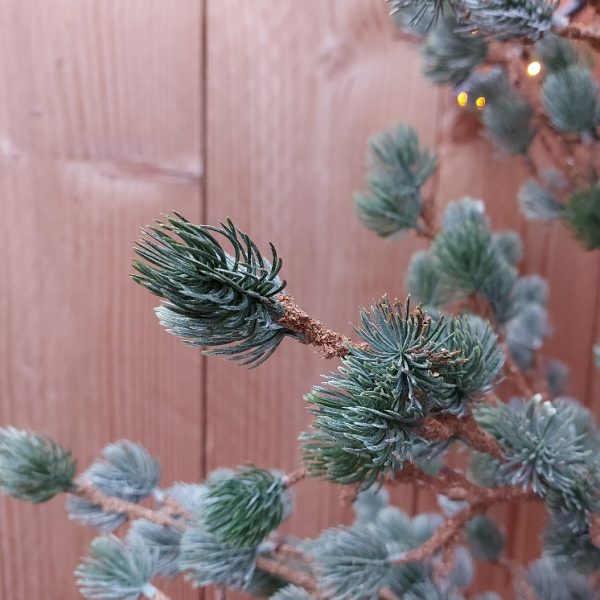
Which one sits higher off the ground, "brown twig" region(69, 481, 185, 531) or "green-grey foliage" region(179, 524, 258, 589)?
"brown twig" region(69, 481, 185, 531)

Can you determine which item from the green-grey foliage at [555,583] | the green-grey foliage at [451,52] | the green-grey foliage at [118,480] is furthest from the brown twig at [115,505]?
the green-grey foliage at [451,52]

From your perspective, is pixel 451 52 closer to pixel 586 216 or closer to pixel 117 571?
pixel 586 216

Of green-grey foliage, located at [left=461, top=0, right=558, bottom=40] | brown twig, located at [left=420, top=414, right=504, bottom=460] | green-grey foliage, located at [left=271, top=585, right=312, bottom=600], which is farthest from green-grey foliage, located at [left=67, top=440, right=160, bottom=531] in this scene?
green-grey foliage, located at [left=461, top=0, right=558, bottom=40]

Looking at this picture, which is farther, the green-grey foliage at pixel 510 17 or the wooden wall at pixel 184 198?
the wooden wall at pixel 184 198

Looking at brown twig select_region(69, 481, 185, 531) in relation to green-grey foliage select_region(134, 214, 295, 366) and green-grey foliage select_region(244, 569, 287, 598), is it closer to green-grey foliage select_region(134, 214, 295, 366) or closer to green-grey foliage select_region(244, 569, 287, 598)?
green-grey foliage select_region(244, 569, 287, 598)

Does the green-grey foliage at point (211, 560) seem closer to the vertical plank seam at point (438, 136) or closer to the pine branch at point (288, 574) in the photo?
the pine branch at point (288, 574)

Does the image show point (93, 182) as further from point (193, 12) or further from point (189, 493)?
point (189, 493)

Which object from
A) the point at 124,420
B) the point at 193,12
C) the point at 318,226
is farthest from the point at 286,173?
the point at 124,420
